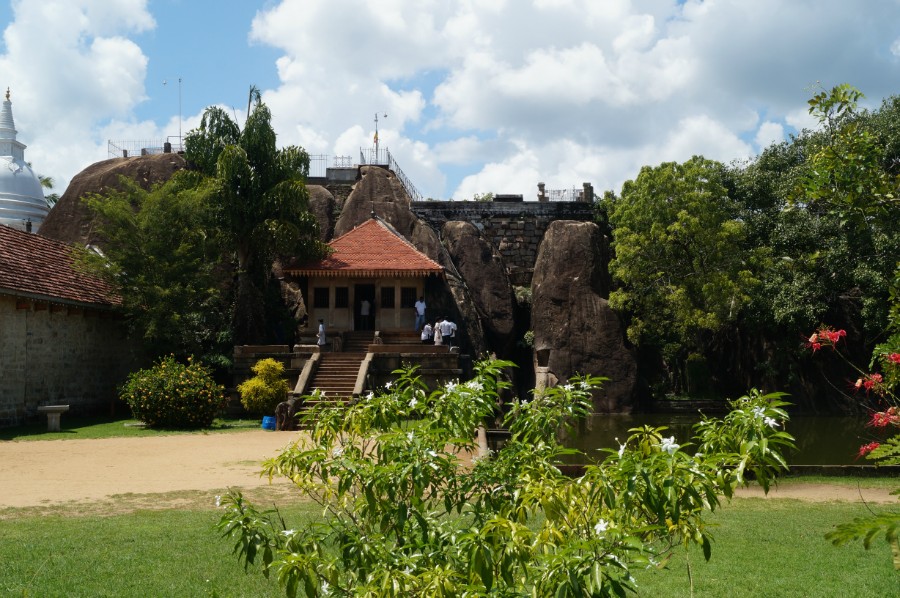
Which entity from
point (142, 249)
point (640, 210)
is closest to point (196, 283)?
Answer: point (142, 249)

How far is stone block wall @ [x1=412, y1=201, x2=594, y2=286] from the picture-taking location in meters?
32.1

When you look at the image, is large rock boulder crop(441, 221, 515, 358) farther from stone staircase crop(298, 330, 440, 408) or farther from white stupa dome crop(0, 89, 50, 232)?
white stupa dome crop(0, 89, 50, 232)

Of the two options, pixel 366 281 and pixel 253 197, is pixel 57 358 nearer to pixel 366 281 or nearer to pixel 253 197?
pixel 253 197

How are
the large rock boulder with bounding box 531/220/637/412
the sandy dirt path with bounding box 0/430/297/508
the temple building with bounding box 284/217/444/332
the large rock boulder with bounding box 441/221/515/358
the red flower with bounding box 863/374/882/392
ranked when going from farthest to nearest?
1. the large rock boulder with bounding box 441/221/515/358
2. the large rock boulder with bounding box 531/220/637/412
3. the temple building with bounding box 284/217/444/332
4. the sandy dirt path with bounding box 0/430/297/508
5. the red flower with bounding box 863/374/882/392

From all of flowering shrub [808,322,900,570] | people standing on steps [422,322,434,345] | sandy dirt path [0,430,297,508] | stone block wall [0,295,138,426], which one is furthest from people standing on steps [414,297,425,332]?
flowering shrub [808,322,900,570]

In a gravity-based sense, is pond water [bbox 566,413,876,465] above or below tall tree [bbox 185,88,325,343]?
below

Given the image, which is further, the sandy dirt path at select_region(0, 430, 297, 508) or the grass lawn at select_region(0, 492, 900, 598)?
the sandy dirt path at select_region(0, 430, 297, 508)

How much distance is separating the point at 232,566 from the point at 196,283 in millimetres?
16848

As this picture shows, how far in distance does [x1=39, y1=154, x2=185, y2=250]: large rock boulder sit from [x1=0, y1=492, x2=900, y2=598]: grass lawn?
82.1ft

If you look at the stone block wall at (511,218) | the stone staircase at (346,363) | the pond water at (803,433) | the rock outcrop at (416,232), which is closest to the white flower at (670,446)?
the pond water at (803,433)

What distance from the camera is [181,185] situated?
2411cm

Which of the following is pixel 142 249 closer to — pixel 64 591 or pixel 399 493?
pixel 64 591

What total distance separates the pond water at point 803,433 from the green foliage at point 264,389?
307 inches

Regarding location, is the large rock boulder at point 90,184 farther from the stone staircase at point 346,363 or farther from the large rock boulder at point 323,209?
the stone staircase at point 346,363
